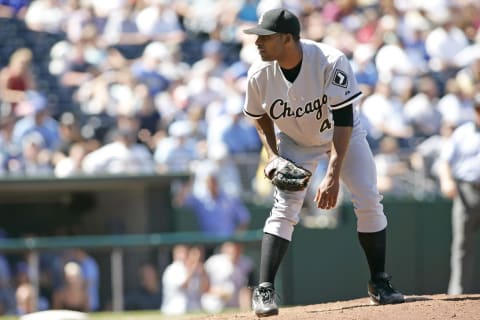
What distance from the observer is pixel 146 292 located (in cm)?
1116

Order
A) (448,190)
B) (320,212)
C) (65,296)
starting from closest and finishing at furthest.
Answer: (448,190)
(65,296)
(320,212)

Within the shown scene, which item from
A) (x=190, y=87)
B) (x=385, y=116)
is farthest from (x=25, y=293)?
(x=385, y=116)

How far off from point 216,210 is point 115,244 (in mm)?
1303

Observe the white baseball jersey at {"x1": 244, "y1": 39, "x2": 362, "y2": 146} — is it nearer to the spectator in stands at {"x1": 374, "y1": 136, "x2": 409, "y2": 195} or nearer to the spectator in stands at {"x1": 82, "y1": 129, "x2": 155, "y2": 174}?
the spectator in stands at {"x1": 374, "y1": 136, "x2": 409, "y2": 195}

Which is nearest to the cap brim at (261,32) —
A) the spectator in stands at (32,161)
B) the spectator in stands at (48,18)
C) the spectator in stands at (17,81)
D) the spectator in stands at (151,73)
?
the spectator in stands at (32,161)

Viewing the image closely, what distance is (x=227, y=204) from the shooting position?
11.7m

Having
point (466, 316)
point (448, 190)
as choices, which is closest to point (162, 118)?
point (448, 190)

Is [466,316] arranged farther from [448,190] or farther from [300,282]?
[300,282]

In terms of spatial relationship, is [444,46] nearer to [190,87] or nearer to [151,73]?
[190,87]

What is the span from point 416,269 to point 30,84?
5.47 m

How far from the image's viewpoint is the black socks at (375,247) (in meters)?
6.48

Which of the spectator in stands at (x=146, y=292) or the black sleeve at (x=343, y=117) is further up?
the black sleeve at (x=343, y=117)

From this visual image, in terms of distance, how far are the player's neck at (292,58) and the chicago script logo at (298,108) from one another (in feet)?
0.76

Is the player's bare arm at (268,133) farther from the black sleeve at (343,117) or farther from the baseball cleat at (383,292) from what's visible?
the baseball cleat at (383,292)
